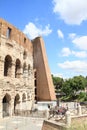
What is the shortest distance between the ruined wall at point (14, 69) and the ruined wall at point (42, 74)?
1.71 meters

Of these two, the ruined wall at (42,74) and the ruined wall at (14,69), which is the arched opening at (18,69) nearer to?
the ruined wall at (14,69)

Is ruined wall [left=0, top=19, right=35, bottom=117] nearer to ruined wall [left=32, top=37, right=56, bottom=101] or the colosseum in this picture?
the colosseum

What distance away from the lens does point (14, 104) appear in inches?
968

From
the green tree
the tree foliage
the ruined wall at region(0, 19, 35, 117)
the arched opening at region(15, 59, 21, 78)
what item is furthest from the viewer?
the green tree

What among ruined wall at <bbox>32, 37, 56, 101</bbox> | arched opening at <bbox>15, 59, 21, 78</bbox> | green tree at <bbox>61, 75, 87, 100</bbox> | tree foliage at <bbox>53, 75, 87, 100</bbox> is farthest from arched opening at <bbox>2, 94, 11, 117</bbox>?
green tree at <bbox>61, 75, 87, 100</bbox>

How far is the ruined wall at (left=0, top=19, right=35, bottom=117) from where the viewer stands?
850 inches

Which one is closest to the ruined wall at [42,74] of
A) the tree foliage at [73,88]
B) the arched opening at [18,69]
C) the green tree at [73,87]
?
the arched opening at [18,69]

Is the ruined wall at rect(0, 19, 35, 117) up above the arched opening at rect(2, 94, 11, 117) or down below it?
above

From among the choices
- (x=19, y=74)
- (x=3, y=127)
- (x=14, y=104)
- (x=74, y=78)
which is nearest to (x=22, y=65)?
(x=19, y=74)

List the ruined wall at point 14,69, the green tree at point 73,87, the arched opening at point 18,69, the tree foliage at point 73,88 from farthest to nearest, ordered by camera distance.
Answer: the green tree at point 73,87 < the tree foliage at point 73,88 < the arched opening at point 18,69 < the ruined wall at point 14,69

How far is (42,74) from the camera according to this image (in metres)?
29.9

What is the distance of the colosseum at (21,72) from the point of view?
2186 centimetres

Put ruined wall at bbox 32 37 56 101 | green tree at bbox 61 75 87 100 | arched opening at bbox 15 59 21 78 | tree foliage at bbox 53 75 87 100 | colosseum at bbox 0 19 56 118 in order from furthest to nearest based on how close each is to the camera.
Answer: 1. green tree at bbox 61 75 87 100
2. tree foliage at bbox 53 75 87 100
3. ruined wall at bbox 32 37 56 101
4. arched opening at bbox 15 59 21 78
5. colosseum at bbox 0 19 56 118

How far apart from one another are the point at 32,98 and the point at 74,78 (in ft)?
88.8
